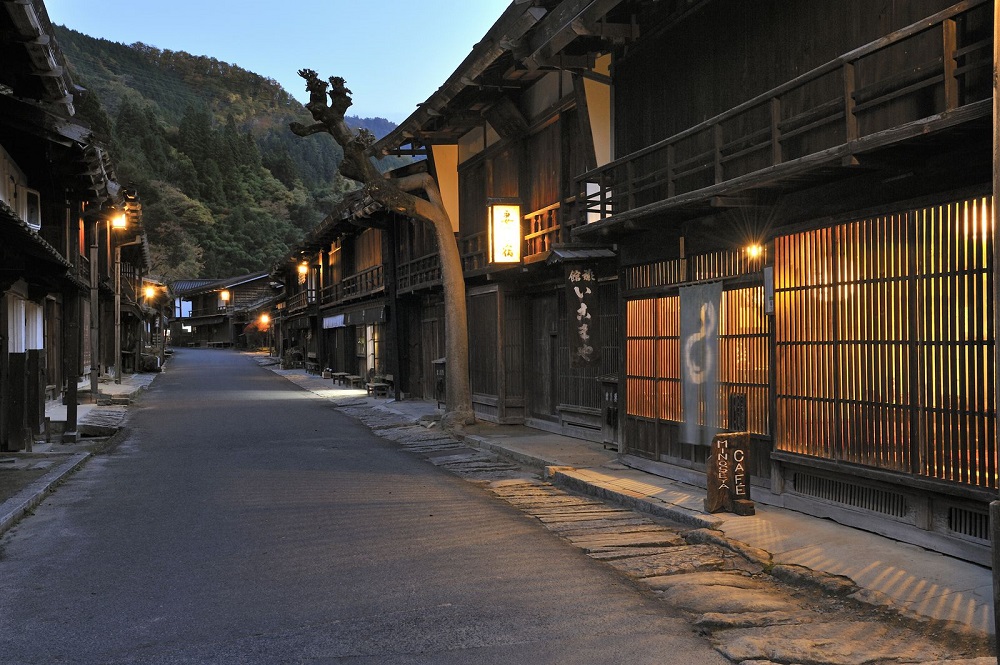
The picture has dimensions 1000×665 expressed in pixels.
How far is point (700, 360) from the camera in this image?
1197 cm

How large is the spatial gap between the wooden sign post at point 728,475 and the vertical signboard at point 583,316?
5703 mm

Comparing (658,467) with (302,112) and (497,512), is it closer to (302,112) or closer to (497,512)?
(497,512)

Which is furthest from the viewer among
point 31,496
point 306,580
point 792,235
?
point 31,496

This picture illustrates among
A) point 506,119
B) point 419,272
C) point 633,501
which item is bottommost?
point 633,501

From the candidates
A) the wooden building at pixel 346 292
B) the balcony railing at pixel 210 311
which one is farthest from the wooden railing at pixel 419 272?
the balcony railing at pixel 210 311

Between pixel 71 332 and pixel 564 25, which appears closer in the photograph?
pixel 564 25

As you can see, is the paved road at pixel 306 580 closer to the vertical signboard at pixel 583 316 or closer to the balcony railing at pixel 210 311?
the vertical signboard at pixel 583 316

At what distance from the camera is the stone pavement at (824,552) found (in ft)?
20.9

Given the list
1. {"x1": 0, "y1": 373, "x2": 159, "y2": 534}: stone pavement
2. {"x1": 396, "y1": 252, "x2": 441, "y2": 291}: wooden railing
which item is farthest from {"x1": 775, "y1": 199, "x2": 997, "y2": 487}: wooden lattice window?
{"x1": 396, "y1": 252, "x2": 441, "y2": 291}: wooden railing

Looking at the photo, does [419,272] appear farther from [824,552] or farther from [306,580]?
[824,552]

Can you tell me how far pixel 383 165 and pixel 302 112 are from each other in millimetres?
19133

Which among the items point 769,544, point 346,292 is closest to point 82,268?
point 346,292

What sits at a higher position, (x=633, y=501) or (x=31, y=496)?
(x=31, y=496)

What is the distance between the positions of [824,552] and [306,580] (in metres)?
4.71
